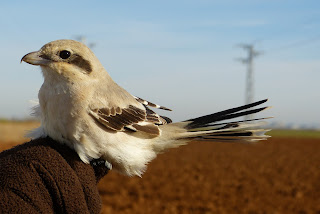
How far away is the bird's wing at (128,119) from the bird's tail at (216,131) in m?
0.12

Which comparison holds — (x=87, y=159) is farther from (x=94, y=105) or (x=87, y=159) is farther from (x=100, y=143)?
(x=94, y=105)

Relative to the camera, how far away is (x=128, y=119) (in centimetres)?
237

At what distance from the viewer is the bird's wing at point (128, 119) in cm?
219

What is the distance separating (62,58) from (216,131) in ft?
3.67

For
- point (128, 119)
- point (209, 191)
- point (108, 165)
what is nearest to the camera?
point (108, 165)

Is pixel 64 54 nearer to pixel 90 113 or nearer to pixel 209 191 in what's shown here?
pixel 90 113

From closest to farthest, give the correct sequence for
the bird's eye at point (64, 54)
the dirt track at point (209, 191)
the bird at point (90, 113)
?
the bird at point (90, 113), the bird's eye at point (64, 54), the dirt track at point (209, 191)

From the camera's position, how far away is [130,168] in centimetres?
229

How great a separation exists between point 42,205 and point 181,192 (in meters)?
11.2

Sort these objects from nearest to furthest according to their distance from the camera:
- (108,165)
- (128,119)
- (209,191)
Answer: (108,165) < (128,119) < (209,191)

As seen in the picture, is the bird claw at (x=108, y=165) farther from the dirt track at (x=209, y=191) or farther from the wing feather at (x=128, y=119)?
the dirt track at (x=209, y=191)

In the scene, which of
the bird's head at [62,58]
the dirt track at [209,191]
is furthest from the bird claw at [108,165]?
the dirt track at [209,191]

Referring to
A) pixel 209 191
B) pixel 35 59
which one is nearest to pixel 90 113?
pixel 35 59

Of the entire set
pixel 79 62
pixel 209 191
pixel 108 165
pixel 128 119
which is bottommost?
pixel 209 191
